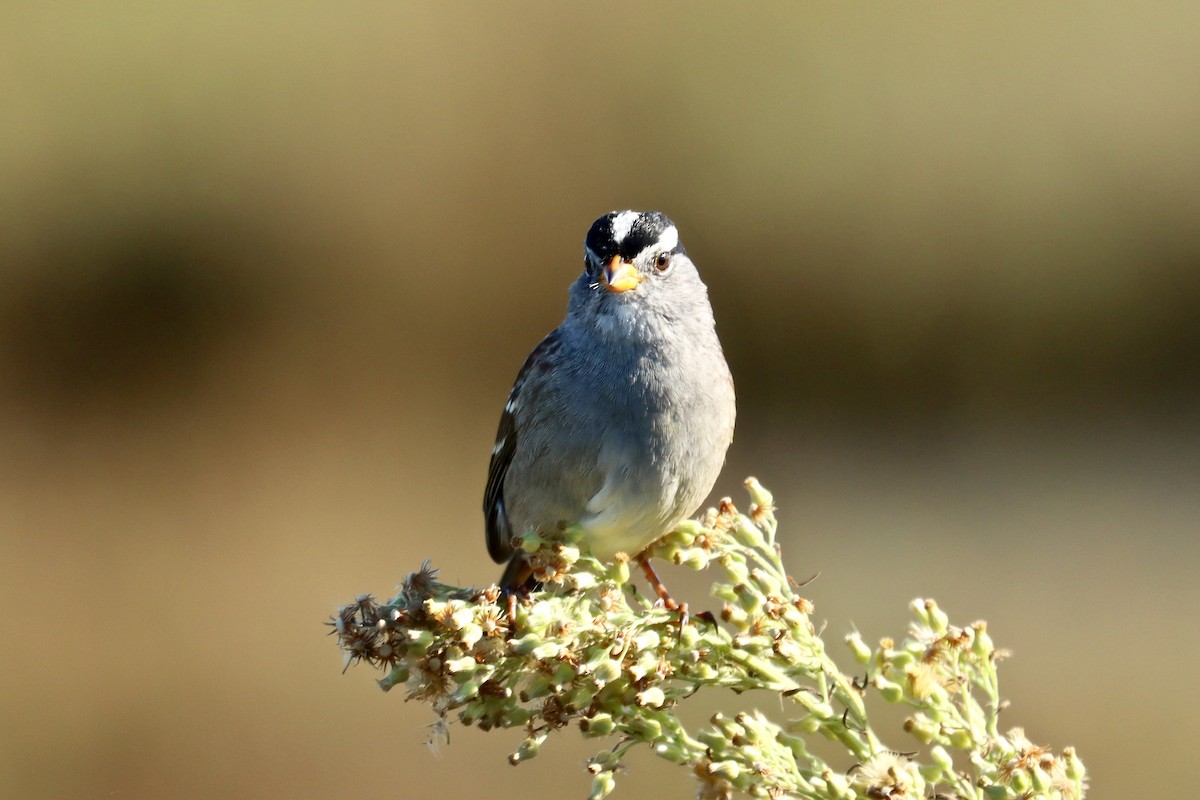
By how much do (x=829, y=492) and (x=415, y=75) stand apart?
16.1ft

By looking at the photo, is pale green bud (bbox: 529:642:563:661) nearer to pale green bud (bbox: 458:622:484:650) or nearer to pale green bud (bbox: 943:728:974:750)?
pale green bud (bbox: 458:622:484:650)

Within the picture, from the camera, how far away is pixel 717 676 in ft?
7.23

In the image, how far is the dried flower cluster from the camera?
190 cm

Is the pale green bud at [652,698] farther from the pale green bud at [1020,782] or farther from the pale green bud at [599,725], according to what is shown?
the pale green bud at [1020,782]

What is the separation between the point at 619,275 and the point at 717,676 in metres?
1.70

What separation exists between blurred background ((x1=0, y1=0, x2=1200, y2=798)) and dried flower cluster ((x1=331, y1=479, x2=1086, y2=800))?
232 inches

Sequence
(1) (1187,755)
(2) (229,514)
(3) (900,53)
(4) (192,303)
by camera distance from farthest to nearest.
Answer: (2) (229,514) < (4) (192,303) < (3) (900,53) < (1) (1187,755)

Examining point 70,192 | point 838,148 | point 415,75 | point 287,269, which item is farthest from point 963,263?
point 70,192

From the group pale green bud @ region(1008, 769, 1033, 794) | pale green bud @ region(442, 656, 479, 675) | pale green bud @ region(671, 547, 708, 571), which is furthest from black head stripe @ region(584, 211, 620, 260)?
pale green bud @ region(1008, 769, 1033, 794)

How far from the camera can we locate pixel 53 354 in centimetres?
894

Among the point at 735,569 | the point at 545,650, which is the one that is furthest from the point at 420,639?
the point at 735,569

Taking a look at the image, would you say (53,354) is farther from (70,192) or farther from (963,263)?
(963,263)

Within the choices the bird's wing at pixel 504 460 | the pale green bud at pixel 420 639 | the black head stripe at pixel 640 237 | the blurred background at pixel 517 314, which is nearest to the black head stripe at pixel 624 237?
the black head stripe at pixel 640 237

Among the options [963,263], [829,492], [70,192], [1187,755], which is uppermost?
[70,192]
